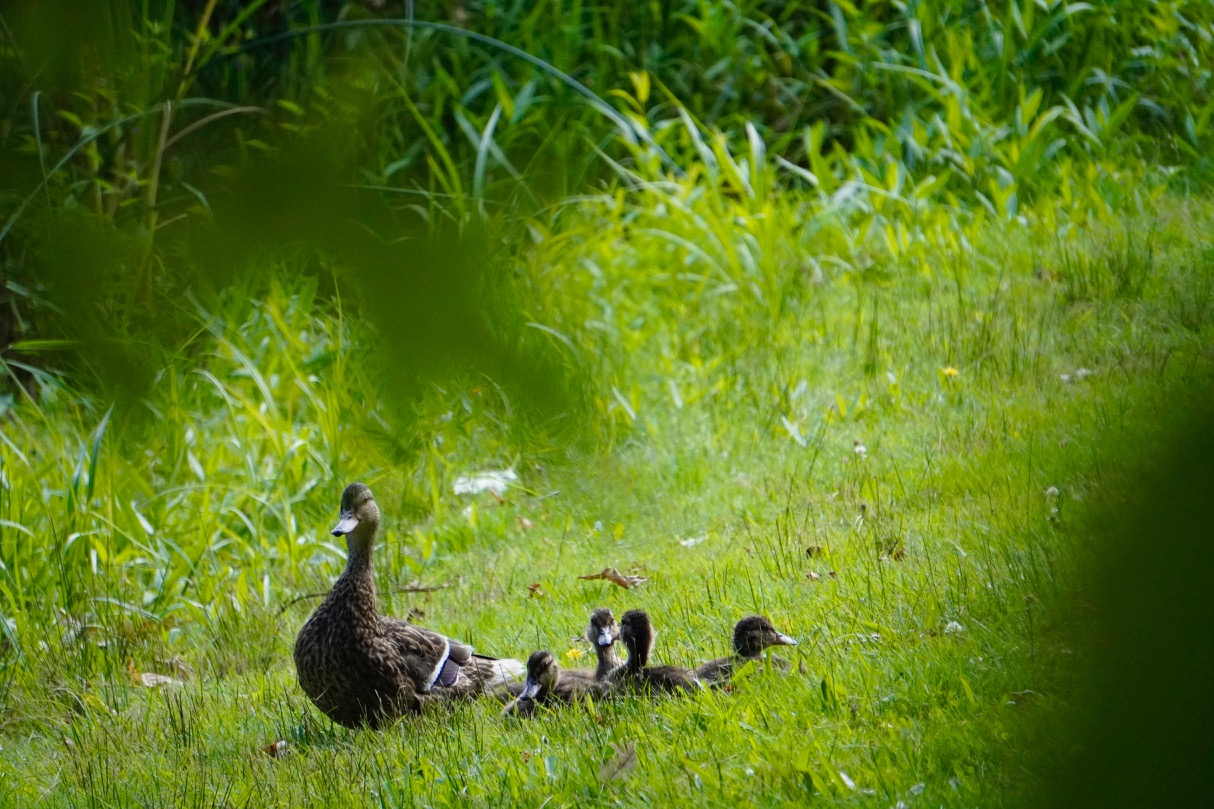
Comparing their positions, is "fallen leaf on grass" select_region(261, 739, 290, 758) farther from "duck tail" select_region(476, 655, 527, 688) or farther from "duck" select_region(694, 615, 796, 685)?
"duck" select_region(694, 615, 796, 685)

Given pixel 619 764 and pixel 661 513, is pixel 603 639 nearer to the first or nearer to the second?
pixel 619 764

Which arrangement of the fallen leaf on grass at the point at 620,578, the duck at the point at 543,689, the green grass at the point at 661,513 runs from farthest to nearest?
the fallen leaf on grass at the point at 620,578, the duck at the point at 543,689, the green grass at the point at 661,513

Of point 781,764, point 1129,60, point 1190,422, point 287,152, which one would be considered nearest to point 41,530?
point 781,764

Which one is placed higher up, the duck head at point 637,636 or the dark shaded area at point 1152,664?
the dark shaded area at point 1152,664

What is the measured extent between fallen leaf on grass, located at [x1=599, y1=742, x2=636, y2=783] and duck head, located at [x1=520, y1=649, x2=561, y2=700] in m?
0.63

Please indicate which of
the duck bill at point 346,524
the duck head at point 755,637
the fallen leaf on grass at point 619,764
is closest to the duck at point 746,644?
the duck head at point 755,637

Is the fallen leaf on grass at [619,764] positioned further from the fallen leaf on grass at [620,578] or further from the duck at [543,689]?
the fallen leaf on grass at [620,578]

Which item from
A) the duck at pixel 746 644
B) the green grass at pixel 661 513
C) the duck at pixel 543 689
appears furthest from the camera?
the duck at pixel 543 689

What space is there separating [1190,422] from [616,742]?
10.5 feet

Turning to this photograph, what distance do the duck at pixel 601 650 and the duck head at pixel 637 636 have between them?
0.26 ft

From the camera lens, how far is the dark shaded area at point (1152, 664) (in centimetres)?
71

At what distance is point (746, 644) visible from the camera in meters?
4.30

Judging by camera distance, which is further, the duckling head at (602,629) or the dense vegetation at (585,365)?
the duckling head at (602,629)

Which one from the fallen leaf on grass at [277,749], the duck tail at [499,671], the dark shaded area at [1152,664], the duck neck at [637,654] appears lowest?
the fallen leaf on grass at [277,749]
